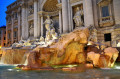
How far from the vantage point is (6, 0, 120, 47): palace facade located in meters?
11.9

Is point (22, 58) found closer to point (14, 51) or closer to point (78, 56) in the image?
point (14, 51)

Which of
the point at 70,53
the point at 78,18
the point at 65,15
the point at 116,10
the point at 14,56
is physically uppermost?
the point at 65,15

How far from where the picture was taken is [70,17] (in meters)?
14.6

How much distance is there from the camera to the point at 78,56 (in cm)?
761

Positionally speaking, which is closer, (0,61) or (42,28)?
(0,61)

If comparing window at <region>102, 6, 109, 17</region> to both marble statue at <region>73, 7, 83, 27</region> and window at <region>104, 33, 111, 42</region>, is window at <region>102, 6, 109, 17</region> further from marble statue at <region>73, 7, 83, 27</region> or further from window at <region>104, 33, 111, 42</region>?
marble statue at <region>73, 7, 83, 27</region>

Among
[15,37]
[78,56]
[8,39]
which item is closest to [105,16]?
[78,56]

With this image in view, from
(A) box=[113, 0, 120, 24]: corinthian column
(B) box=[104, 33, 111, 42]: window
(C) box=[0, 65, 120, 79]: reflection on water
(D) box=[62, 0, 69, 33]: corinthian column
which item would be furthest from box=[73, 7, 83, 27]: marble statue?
(C) box=[0, 65, 120, 79]: reflection on water

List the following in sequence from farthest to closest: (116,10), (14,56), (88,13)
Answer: (88,13) → (116,10) → (14,56)

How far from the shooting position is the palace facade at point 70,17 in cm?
1186

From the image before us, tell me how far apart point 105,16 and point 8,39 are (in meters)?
21.6

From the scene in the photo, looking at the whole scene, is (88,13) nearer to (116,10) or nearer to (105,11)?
Result: (105,11)

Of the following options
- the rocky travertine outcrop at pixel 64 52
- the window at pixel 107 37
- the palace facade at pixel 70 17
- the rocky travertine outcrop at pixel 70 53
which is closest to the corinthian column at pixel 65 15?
the palace facade at pixel 70 17

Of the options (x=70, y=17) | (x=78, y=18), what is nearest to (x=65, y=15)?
(x=70, y=17)
